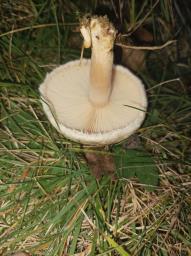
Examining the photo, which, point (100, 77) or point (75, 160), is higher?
point (100, 77)

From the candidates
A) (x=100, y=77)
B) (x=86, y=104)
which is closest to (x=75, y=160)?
(x=86, y=104)

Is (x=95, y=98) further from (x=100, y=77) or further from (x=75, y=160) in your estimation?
(x=75, y=160)

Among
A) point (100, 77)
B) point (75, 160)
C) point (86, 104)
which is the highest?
point (100, 77)

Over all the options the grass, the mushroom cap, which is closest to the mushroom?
the mushroom cap

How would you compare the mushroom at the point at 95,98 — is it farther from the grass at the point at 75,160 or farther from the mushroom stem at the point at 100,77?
the grass at the point at 75,160

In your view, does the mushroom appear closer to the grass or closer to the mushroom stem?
the mushroom stem

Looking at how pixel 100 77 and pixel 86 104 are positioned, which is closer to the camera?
pixel 100 77

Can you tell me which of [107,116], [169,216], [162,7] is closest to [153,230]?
[169,216]

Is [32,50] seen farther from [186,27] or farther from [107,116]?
[186,27]
